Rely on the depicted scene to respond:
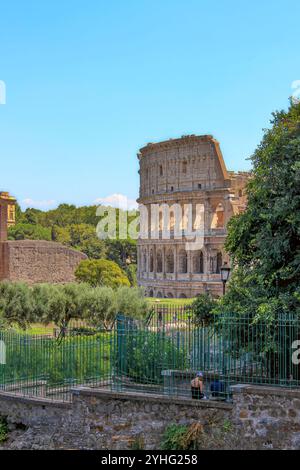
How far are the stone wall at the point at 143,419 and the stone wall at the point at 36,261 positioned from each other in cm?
2635

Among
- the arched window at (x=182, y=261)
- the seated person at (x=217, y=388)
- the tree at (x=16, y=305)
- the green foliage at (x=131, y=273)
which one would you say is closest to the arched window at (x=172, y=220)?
the arched window at (x=182, y=261)

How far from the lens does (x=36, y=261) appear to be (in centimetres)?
4100

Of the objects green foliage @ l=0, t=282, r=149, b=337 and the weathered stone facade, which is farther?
the weathered stone facade

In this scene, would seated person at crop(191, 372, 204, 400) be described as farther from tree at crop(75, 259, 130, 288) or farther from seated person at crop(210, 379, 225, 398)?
tree at crop(75, 259, 130, 288)

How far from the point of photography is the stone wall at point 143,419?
10.6 m

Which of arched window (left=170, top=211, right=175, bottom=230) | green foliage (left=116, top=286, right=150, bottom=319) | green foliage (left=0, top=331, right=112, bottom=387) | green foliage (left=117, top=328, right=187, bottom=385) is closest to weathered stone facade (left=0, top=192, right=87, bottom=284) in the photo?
green foliage (left=116, top=286, right=150, bottom=319)

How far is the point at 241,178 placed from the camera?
57.6m

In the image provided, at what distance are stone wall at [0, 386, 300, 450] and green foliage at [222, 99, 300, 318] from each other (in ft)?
5.16

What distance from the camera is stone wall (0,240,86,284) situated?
39781 millimetres

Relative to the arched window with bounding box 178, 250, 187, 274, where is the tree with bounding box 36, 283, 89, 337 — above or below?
below

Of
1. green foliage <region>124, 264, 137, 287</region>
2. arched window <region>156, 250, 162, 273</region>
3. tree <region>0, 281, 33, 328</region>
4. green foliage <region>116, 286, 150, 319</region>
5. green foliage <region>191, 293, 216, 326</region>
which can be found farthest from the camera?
green foliage <region>124, 264, 137, 287</region>

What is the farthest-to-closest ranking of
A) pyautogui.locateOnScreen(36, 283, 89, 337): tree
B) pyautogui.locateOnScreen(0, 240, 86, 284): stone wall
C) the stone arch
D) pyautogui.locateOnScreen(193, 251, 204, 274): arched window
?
the stone arch
pyautogui.locateOnScreen(193, 251, 204, 274): arched window
pyautogui.locateOnScreen(0, 240, 86, 284): stone wall
pyautogui.locateOnScreen(36, 283, 89, 337): tree

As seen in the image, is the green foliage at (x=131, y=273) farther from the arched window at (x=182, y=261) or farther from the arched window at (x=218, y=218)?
the arched window at (x=218, y=218)

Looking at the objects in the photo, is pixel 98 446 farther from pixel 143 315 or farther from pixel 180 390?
pixel 143 315
